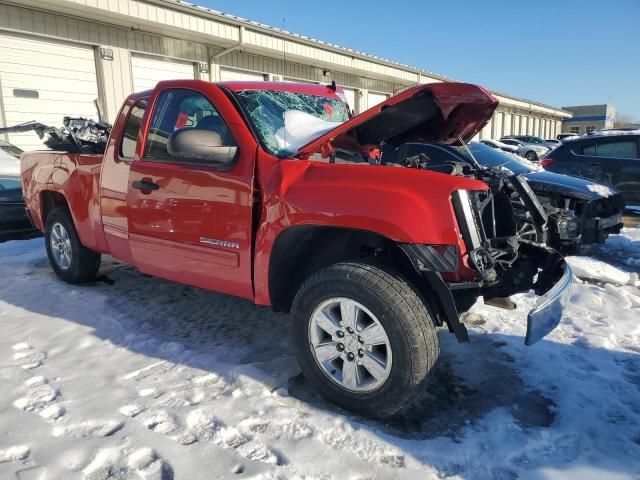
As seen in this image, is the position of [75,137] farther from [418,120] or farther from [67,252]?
[418,120]

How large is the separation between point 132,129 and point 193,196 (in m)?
1.24

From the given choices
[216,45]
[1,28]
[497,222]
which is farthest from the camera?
[216,45]

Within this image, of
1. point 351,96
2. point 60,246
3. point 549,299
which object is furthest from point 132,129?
point 351,96

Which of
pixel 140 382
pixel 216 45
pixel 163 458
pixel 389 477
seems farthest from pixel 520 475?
pixel 216 45

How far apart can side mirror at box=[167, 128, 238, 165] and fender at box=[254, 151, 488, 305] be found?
0.26 metres

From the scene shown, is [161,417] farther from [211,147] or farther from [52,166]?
[52,166]

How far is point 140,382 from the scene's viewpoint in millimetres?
3000

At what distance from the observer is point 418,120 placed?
10.6 ft

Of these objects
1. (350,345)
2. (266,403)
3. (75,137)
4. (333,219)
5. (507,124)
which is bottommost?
(266,403)

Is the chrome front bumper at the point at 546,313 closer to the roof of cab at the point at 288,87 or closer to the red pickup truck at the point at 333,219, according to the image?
the red pickup truck at the point at 333,219

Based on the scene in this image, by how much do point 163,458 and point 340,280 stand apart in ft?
4.02

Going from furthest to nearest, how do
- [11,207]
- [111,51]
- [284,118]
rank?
[111,51]
[11,207]
[284,118]

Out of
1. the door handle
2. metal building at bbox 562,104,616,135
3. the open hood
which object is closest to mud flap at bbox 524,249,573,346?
the open hood

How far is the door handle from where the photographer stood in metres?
3.52
